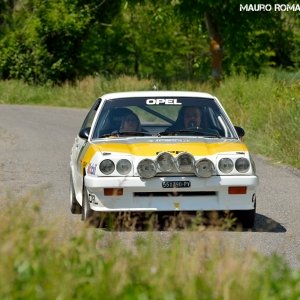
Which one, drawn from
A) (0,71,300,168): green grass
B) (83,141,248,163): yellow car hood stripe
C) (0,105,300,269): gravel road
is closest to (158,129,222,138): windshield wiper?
(83,141,248,163): yellow car hood stripe

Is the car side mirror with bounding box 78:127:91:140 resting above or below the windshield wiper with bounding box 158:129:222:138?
below

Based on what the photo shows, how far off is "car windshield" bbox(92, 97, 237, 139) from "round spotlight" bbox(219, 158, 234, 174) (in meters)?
1.14

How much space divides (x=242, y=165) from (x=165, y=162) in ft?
2.54

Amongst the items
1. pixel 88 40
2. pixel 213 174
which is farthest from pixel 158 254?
pixel 88 40

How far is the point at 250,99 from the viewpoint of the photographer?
27734 millimetres

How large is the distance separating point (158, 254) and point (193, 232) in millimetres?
336

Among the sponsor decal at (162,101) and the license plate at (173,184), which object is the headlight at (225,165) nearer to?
the license plate at (173,184)

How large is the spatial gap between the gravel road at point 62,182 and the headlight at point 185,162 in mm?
635

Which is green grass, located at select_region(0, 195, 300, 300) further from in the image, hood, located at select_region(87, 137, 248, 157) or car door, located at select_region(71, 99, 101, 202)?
car door, located at select_region(71, 99, 101, 202)

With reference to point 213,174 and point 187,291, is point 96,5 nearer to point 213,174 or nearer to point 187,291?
point 213,174

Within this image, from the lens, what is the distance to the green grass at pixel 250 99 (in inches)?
A: 802

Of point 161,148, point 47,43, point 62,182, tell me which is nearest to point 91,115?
point 161,148

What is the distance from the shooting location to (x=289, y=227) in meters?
11.9

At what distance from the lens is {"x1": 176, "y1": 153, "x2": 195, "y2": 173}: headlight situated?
1094 cm
